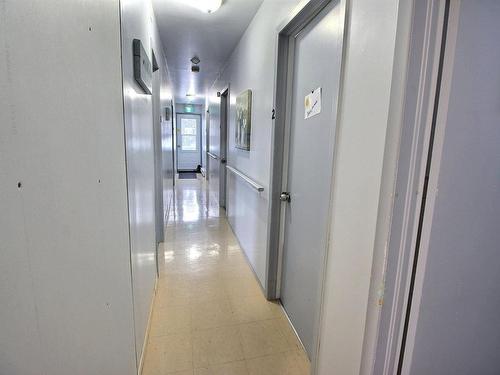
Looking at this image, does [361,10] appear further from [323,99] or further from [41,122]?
[41,122]

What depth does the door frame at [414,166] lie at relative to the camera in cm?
73

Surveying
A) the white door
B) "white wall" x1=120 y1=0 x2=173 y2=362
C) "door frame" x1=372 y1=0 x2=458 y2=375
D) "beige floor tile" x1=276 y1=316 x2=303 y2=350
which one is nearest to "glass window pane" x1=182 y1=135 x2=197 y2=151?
the white door

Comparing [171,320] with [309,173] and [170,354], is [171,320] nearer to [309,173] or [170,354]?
[170,354]

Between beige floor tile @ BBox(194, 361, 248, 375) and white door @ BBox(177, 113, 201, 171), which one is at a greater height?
white door @ BBox(177, 113, 201, 171)

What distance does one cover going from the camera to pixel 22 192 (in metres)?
0.50

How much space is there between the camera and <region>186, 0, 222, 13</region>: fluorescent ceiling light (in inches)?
89.1

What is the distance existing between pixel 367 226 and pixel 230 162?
318 centimetres

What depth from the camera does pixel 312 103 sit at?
161 centimetres

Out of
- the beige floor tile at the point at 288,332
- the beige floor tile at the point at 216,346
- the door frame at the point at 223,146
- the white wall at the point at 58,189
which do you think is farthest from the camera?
the door frame at the point at 223,146

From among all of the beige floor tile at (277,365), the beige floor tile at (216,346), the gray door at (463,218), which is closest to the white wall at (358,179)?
the gray door at (463,218)

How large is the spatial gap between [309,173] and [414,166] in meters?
0.89

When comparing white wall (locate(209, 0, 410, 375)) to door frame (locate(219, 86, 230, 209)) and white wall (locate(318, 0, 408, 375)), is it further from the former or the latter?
door frame (locate(219, 86, 230, 209))

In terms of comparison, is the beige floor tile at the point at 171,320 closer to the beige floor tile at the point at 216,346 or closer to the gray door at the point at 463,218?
the beige floor tile at the point at 216,346

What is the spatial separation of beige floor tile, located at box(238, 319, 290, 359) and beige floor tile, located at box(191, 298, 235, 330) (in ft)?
0.49
